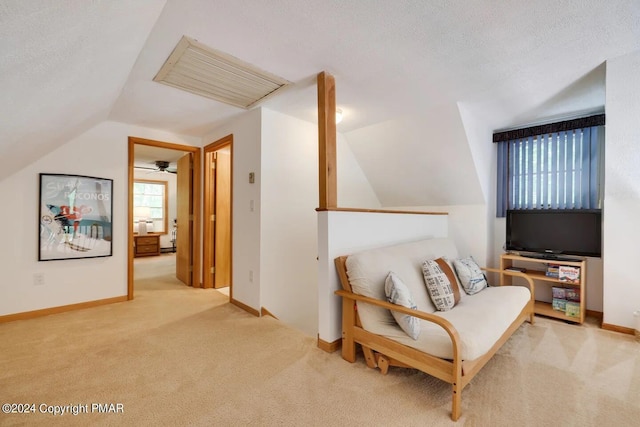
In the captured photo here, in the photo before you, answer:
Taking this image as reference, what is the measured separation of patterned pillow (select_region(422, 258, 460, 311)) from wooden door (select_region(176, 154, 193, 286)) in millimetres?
3405

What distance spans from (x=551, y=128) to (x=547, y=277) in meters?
1.74

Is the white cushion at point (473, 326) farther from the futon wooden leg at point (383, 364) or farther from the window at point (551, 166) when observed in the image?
the window at point (551, 166)

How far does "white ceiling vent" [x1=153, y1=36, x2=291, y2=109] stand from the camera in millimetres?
2002

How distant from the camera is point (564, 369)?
1965 millimetres

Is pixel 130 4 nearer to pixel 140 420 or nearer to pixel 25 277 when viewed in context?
pixel 140 420

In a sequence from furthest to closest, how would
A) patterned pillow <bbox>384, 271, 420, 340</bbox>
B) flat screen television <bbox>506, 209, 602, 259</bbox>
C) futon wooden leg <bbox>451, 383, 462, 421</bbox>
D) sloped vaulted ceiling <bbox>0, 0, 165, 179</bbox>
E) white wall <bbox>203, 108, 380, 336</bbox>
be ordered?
1. white wall <bbox>203, 108, 380, 336</bbox>
2. flat screen television <bbox>506, 209, 602, 259</bbox>
3. patterned pillow <bbox>384, 271, 420, 340</bbox>
4. futon wooden leg <bbox>451, 383, 462, 421</bbox>
5. sloped vaulted ceiling <bbox>0, 0, 165, 179</bbox>

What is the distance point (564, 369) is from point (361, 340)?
1453mm

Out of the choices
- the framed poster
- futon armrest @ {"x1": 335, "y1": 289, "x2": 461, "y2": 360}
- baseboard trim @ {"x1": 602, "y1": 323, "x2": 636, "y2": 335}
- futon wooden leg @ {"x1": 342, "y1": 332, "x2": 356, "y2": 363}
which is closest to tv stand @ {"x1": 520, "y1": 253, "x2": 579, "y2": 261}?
baseboard trim @ {"x1": 602, "y1": 323, "x2": 636, "y2": 335}

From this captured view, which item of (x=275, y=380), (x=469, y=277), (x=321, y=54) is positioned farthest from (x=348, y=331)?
(x=321, y=54)

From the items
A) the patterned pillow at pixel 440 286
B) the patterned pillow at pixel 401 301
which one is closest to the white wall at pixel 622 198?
the patterned pillow at pixel 440 286

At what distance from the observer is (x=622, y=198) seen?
2.47 metres

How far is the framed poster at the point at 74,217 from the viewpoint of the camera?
2961mm

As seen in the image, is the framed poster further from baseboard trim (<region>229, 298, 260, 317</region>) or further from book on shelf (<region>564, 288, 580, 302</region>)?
book on shelf (<region>564, 288, 580, 302</region>)

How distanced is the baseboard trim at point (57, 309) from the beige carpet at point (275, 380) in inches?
6.6
